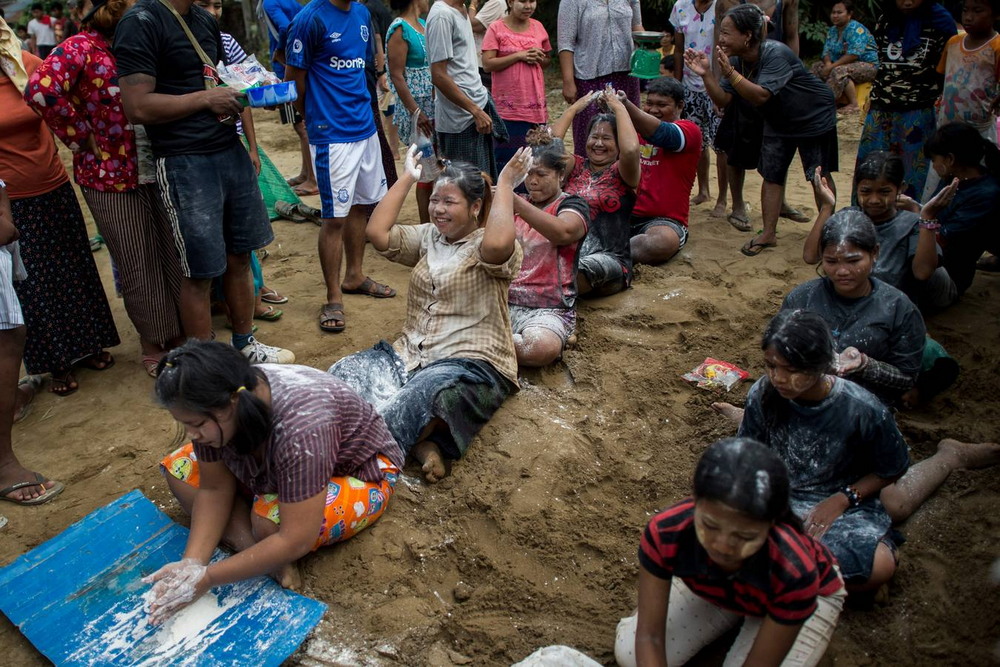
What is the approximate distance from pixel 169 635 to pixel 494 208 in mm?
1919

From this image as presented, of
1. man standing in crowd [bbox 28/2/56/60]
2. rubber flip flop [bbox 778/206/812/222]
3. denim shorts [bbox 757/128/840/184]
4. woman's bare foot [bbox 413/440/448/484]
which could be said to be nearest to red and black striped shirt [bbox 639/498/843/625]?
woman's bare foot [bbox 413/440/448/484]

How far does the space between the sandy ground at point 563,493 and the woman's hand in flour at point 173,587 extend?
1.26 feet

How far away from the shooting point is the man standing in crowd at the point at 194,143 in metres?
3.26

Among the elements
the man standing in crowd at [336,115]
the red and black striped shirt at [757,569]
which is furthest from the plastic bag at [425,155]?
the red and black striped shirt at [757,569]

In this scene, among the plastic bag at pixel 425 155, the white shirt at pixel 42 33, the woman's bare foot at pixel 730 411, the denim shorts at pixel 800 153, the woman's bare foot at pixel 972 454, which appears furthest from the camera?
the white shirt at pixel 42 33

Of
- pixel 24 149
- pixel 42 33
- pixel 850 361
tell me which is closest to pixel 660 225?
pixel 850 361

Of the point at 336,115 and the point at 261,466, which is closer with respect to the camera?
the point at 261,466

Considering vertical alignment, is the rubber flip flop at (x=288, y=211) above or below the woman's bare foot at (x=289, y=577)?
below

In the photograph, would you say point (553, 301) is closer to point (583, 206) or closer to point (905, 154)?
point (583, 206)

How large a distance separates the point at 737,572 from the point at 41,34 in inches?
552

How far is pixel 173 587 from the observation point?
7.77 feet

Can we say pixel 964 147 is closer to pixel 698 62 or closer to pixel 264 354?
pixel 698 62

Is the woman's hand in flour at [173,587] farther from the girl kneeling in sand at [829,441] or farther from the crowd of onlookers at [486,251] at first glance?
the girl kneeling in sand at [829,441]

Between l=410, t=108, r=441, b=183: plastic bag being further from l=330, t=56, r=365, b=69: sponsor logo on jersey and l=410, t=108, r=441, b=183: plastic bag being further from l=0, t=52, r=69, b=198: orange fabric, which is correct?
l=0, t=52, r=69, b=198: orange fabric
